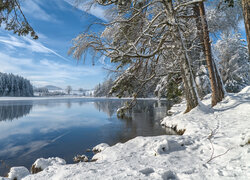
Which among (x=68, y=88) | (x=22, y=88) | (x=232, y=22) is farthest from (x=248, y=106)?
(x=68, y=88)

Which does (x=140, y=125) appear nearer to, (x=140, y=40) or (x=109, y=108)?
(x=140, y=40)

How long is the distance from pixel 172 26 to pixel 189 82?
2.62 m

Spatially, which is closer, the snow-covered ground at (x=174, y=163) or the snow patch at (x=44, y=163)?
the snow-covered ground at (x=174, y=163)

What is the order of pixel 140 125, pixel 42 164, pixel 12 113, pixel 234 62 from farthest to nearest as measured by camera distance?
pixel 234 62 → pixel 12 113 → pixel 140 125 → pixel 42 164

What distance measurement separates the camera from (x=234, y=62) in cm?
1967

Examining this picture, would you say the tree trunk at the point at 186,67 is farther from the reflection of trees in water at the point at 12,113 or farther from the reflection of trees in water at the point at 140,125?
the reflection of trees in water at the point at 12,113

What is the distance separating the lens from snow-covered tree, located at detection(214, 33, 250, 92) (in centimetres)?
1905

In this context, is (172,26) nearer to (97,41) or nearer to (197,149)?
(97,41)

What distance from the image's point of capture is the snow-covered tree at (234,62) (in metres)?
19.0

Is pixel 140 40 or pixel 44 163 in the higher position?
pixel 140 40

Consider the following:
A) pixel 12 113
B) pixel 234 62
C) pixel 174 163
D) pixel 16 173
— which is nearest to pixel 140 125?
pixel 174 163

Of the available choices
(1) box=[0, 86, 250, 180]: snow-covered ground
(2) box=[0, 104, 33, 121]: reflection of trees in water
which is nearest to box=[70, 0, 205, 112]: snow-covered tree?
(1) box=[0, 86, 250, 180]: snow-covered ground

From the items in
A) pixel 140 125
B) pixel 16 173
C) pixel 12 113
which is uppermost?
pixel 12 113

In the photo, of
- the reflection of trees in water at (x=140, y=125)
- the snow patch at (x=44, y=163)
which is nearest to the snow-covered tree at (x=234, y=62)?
the reflection of trees in water at (x=140, y=125)
